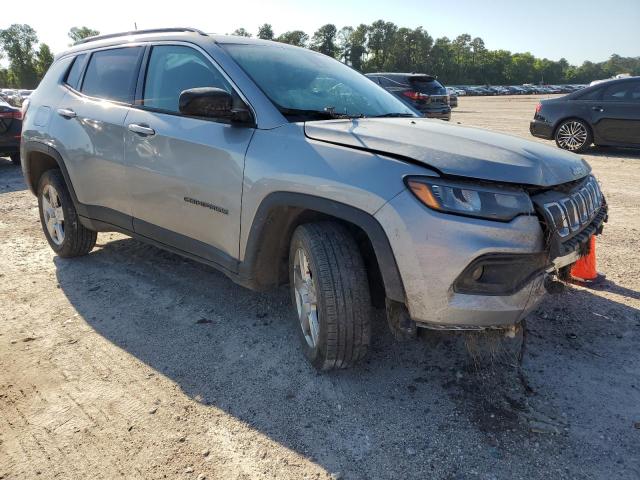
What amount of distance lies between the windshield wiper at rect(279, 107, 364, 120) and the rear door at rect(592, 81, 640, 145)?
8.45 meters

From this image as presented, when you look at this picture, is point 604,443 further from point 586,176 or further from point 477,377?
point 586,176

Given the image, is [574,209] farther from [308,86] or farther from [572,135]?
[572,135]

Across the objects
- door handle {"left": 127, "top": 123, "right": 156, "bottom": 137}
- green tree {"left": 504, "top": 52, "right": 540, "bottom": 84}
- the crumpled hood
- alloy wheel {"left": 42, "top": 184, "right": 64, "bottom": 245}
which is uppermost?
green tree {"left": 504, "top": 52, "right": 540, "bottom": 84}

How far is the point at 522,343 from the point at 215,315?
1954 millimetres

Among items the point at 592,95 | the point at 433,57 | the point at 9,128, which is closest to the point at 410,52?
the point at 433,57

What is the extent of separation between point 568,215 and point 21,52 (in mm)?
109226

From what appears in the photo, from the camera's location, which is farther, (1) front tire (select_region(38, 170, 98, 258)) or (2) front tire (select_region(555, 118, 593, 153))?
(2) front tire (select_region(555, 118, 593, 153))

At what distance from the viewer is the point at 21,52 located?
294 ft

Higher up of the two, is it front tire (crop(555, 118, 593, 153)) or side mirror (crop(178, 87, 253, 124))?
side mirror (crop(178, 87, 253, 124))

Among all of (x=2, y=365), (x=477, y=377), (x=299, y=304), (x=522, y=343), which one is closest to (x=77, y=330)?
(x=2, y=365)

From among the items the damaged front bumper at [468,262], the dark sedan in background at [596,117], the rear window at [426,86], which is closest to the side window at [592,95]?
the dark sedan in background at [596,117]

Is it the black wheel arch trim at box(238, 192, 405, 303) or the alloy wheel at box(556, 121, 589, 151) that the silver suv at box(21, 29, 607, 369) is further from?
the alloy wheel at box(556, 121, 589, 151)

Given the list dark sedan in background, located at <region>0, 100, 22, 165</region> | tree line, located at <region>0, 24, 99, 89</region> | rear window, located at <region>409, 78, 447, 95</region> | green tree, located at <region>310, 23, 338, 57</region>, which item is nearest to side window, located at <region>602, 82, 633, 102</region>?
rear window, located at <region>409, 78, 447, 95</region>

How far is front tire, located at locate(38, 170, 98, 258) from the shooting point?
164 inches
